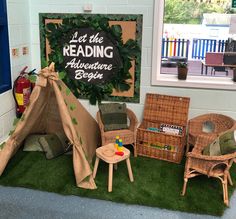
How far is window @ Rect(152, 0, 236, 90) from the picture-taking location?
3826 millimetres

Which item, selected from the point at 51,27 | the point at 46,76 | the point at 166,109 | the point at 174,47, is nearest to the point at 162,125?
the point at 166,109

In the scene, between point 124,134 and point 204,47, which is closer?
point 124,134

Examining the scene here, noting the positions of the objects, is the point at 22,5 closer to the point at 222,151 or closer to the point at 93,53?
the point at 93,53

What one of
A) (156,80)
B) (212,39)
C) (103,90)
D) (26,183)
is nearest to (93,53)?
(103,90)

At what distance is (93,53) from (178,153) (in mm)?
1523

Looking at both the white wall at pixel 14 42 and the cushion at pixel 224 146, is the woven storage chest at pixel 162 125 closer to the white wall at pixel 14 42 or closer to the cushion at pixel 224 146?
the cushion at pixel 224 146

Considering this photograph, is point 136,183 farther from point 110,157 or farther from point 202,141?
point 202,141

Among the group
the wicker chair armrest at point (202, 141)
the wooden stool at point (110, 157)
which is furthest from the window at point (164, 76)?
the wooden stool at point (110, 157)

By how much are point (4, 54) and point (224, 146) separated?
8.19 ft

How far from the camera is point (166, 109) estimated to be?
3885 mm

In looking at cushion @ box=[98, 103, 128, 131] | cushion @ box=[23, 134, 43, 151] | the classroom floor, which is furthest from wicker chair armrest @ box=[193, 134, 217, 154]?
cushion @ box=[23, 134, 43, 151]

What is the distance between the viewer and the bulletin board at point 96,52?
13.0 ft

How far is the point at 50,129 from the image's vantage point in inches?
156

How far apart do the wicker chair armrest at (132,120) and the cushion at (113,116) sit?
0.23 ft
